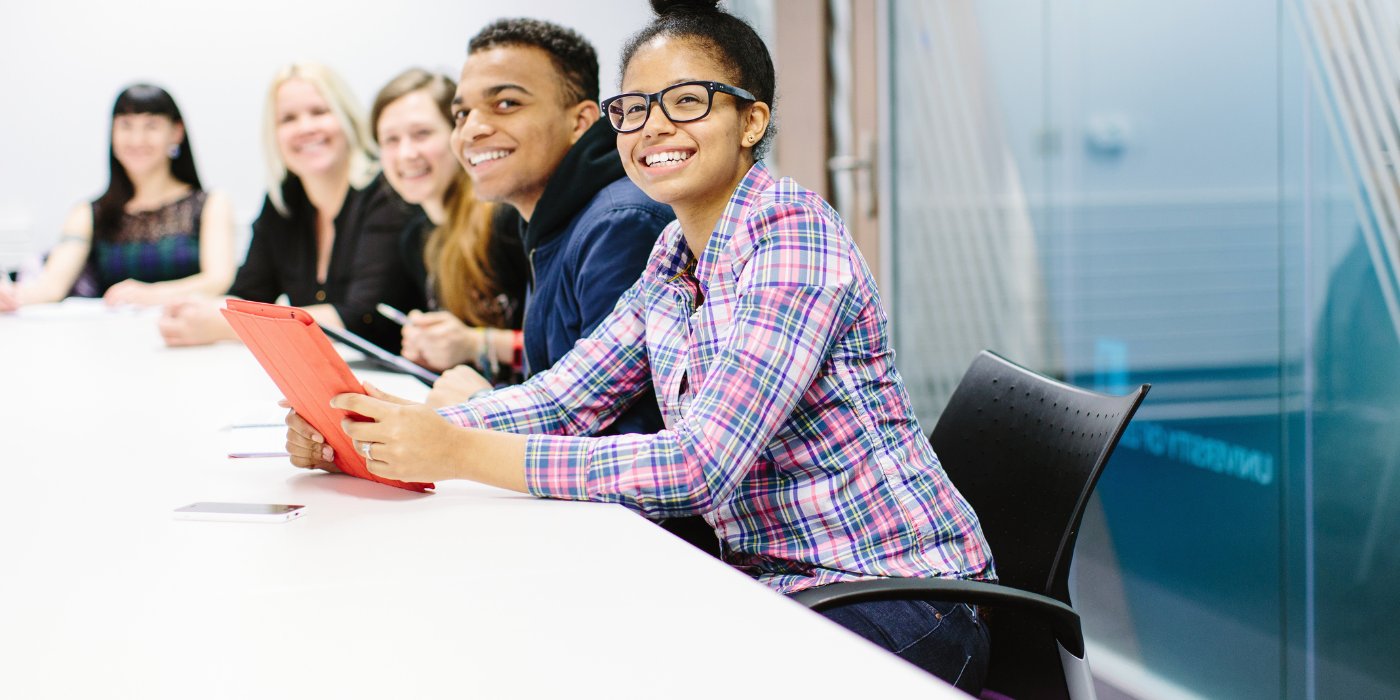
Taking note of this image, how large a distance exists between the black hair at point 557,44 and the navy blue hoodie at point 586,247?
14cm

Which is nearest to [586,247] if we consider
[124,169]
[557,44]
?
[557,44]

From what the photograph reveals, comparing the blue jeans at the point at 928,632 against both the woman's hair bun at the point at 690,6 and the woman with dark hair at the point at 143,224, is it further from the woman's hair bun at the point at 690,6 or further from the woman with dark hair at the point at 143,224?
the woman with dark hair at the point at 143,224

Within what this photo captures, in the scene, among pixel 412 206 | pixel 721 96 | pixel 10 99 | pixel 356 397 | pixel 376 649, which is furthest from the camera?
pixel 10 99

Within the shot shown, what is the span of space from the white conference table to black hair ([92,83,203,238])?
320 cm

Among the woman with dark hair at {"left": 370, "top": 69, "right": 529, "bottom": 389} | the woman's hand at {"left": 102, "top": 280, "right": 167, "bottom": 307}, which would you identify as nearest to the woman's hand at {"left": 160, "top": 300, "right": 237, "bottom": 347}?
the woman with dark hair at {"left": 370, "top": 69, "right": 529, "bottom": 389}

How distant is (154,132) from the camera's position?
4211 mm

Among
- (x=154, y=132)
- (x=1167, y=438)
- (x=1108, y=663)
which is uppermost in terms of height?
(x=154, y=132)

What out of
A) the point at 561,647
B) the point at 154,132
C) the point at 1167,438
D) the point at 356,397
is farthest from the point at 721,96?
the point at 154,132

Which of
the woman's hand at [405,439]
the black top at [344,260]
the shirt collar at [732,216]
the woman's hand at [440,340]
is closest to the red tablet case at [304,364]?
the woman's hand at [405,439]

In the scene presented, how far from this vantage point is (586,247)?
1628mm

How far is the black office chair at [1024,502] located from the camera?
103 centimetres

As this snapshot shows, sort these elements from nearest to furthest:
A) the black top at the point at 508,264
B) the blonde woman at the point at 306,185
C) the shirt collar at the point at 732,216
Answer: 1. the shirt collar at the point at 732,216
2. the black top at the point at 508,264
3. the blonde woman at the point at 306,185

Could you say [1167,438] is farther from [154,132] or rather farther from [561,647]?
[154,132]

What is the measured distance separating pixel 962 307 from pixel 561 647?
2552 millimetres
